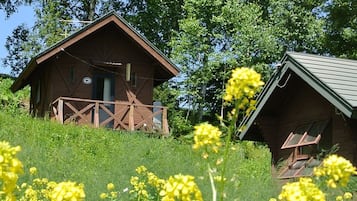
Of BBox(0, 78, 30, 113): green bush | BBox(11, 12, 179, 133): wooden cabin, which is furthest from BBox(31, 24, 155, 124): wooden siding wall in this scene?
BBox(0, 78, 30, 113): green bush

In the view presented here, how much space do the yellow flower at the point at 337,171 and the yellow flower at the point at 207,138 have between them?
1.56 feet

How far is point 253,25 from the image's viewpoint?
3167cm

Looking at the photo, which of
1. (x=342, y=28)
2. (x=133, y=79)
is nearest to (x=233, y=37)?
(x=342, y=28)

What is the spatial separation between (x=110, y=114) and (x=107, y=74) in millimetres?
2456

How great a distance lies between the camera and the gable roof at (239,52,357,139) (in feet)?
34.9

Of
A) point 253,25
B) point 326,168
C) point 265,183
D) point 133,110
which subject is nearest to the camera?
point 326,168

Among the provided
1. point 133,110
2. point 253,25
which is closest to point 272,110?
point 133,110

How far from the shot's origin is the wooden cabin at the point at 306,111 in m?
11.0

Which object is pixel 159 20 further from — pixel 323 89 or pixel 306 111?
pixel 323 89

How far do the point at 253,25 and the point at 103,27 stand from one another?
35.6 ft

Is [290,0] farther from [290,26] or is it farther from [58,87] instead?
[58,87]

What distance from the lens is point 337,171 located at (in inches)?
111

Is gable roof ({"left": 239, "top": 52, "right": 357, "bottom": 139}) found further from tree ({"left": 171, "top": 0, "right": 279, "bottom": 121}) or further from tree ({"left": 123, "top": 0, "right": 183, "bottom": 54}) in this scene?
tree ({"left": 123, "top": 0, "right": 183, "bottom": 54})

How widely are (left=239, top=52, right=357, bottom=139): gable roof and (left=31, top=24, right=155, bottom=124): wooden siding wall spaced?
10.4m
